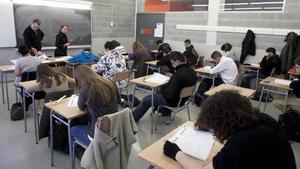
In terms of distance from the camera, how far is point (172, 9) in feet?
25.5

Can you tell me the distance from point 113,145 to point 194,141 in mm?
668

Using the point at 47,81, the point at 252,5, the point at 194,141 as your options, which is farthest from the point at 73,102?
the point at 252,5

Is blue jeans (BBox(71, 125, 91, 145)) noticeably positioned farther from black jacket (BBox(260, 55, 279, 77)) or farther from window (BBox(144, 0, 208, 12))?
window (BBox(144, 0, 208, 12))

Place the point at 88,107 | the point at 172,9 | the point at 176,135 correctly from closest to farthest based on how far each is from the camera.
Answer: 1. the point at 176,135
2. the point at 88,107
3. the point at 172,9

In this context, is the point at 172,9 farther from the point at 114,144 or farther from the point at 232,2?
the point at 114,144

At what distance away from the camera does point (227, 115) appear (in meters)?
1.07

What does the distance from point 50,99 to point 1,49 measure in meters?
3.91

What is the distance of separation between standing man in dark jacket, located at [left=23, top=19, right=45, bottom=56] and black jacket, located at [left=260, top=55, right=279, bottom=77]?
17.0 ft

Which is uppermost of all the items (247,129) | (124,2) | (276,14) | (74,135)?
(124,2)

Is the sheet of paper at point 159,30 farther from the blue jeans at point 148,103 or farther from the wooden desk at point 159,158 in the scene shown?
the wooden desk at point 159,158

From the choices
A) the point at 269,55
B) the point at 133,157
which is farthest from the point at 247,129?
the point at 269,55

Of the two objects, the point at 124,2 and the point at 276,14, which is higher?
the point at 124,2

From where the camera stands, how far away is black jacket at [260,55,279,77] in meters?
5.31

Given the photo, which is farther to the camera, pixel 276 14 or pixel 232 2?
pixel 232 2
